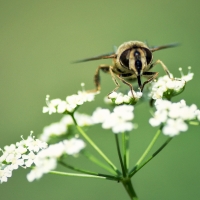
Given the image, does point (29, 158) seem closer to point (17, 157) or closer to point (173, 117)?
point (17, 157)

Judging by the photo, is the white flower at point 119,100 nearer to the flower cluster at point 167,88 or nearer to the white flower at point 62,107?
the flower cluster at point 167,88

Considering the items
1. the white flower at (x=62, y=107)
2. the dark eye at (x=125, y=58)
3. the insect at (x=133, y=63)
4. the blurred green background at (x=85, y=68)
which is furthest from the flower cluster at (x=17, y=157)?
the blurred green background at (x=85, y=68)

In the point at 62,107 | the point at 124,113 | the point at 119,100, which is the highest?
the point at 62,107

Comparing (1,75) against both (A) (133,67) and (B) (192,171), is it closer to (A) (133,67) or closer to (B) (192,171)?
(B) (192,171)

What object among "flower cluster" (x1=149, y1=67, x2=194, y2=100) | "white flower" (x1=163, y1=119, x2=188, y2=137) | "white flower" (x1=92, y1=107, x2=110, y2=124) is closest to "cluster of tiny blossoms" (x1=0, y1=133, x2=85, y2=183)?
"white flower" (x1=92, y1=107, x2=110, y2=124)

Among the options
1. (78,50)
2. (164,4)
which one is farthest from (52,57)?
(164,4)

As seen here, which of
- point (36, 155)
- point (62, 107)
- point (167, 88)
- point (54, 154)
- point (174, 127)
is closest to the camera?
point (54, 154)

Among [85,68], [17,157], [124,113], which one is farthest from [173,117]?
[85,68]
